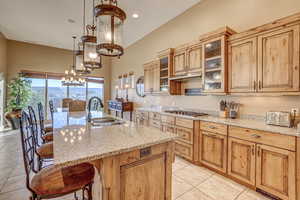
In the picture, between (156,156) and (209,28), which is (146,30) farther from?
(156,156)

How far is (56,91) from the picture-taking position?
23.7ft

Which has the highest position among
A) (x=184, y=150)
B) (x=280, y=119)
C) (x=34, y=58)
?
(x=34, y=58)

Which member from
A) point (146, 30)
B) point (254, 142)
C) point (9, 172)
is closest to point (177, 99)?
point (254, 142)

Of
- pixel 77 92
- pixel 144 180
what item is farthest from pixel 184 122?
pixel 77 92

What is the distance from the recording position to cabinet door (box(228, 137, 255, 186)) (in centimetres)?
212

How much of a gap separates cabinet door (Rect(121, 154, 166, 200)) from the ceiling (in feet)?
12.2

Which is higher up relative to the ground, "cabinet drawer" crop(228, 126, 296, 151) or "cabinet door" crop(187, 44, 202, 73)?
"cabinet door" crop(187, 44, 202, 73)

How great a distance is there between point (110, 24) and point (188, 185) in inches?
98.1

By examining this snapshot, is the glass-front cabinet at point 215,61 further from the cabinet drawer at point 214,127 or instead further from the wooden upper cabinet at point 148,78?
the wooden upper cabinet at point 148,78

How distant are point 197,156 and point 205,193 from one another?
2.63 feet

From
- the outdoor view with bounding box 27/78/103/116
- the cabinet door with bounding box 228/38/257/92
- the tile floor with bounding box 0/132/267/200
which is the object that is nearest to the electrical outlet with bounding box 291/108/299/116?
the cabinet door with bounding box 228/38/257/92

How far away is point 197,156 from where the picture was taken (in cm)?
290

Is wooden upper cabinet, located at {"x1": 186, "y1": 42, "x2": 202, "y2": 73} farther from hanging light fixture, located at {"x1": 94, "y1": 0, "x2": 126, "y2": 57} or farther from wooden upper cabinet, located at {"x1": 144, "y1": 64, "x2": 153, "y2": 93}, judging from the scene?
hanging light fixture, located at {"x1": 94, "y1": 0, "x2": 126, "y2": 57}

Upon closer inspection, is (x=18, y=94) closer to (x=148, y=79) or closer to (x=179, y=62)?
(x=148, y=79)
